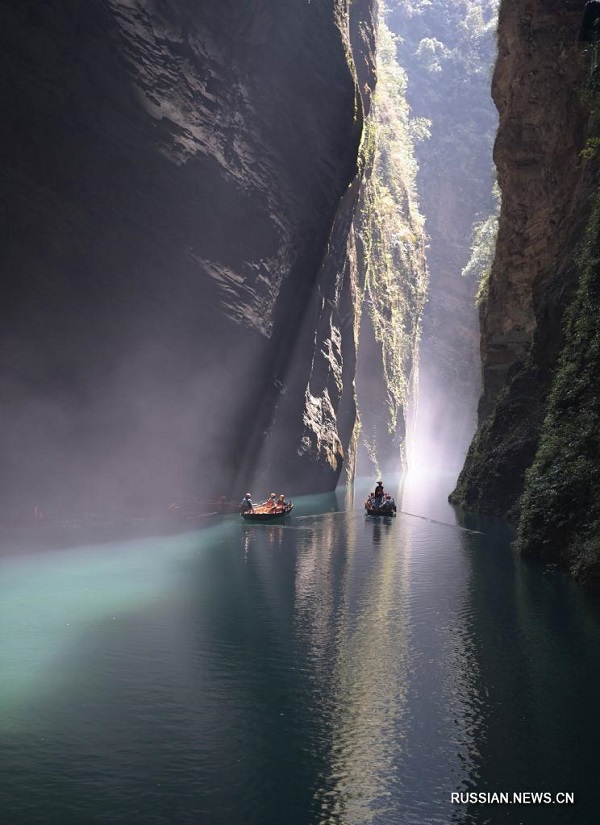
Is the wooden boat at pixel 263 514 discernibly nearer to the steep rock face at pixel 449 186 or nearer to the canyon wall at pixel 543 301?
the canyon wall at pixel 543 301

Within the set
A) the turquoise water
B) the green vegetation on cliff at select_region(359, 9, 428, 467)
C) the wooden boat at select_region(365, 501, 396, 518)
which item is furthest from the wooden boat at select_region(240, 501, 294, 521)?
the green vegetation on cliff at select_region(359, 9, 428, 467)

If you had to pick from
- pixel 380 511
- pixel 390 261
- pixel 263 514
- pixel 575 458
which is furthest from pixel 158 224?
pixel 390 261

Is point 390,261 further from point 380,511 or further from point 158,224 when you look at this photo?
point 158,224

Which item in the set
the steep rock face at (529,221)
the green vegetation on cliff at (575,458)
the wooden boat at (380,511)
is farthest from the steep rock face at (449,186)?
the green vegetation on cliff at (575,458)

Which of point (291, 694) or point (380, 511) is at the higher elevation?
point (380, 511)

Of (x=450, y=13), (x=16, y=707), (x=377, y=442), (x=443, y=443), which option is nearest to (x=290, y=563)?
(x=16, y=707)

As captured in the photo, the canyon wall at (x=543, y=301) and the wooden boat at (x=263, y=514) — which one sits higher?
the canyon wall at (x=543, y=301)
